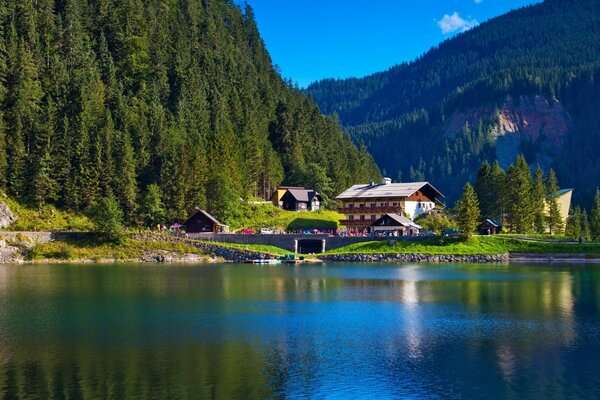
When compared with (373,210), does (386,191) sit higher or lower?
higher

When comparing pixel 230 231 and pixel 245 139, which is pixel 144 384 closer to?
pixel 230 231

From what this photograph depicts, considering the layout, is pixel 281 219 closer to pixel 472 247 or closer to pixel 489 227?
pixel 489 227

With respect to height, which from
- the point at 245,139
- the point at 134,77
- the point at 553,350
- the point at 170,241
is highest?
the point at 134,77

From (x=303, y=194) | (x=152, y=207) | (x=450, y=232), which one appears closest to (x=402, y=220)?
(x=450, y=232)

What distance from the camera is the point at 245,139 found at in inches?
5787

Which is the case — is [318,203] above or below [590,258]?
above

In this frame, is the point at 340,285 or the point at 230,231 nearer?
the point at 340,285

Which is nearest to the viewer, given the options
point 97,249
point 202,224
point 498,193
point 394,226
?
point 97,249

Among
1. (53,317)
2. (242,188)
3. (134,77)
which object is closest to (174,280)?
(53,317)

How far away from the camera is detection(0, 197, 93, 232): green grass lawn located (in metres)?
107

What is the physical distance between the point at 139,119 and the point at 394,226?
177 ft

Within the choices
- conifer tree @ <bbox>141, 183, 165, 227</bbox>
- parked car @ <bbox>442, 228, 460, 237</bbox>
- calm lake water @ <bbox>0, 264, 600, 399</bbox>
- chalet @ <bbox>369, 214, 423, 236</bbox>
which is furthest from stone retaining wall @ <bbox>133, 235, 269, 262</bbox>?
calm lake water @ <bbox>0, 264, 600, 399</bbox>

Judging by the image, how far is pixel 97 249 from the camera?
104688 mm

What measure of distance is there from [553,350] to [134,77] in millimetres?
128667
